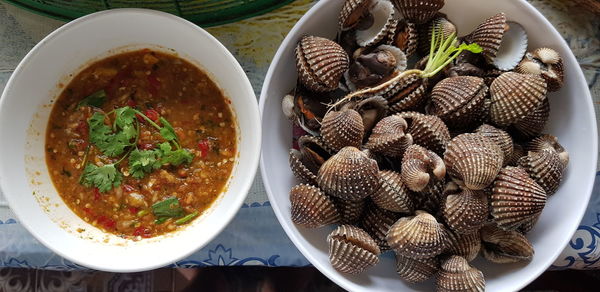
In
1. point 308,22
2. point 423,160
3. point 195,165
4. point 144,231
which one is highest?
point 308,22

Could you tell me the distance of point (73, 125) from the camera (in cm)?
120

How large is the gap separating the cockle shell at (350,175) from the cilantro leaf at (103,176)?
0.40 meters

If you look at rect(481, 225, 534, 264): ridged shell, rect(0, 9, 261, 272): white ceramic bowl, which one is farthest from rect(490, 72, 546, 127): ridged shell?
rect(0, 9, 261, 272): white ceramic bowl

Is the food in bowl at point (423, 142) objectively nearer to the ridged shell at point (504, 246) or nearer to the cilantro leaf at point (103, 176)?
the ridged shell at point (504, 246)

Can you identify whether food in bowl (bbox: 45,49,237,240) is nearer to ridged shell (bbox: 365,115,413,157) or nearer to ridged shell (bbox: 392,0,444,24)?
ridged shell (bbox: 365,115,413,157)

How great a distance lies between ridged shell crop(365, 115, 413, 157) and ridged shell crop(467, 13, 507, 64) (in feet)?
0.74

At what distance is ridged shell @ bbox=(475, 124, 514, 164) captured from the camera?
1179 mm

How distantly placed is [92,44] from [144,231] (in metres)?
0.38

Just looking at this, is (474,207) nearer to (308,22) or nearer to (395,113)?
(395,113)

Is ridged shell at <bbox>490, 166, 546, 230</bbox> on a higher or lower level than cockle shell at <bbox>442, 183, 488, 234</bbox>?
higher

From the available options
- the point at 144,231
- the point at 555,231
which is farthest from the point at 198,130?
the point at 555,231

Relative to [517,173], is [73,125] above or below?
below

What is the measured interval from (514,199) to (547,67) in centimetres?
29

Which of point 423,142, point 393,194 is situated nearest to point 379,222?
point 393,194
